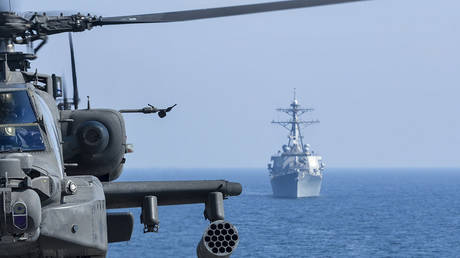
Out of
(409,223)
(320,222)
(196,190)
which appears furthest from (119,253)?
(196,190)

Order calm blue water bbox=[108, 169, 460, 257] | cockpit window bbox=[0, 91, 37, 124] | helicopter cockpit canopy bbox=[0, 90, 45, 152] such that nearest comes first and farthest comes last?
helicopter cockpit canopy bbox=[0, 90, 45, 152], cockpit window bbox=[0, 91, 37, 124], calm blue water bbox=[108, 169, 460, 257]

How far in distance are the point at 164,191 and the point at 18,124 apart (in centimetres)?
328

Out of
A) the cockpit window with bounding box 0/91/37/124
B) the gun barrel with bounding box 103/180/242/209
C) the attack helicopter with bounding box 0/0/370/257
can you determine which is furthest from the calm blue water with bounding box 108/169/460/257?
the cockpit window with bounding box 0/91/37/124

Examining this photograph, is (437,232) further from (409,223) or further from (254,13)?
(254,13)

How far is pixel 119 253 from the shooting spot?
124 meters

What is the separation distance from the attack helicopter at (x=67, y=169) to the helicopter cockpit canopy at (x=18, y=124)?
0.04 feet

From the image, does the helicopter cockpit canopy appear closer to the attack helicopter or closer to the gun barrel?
the attack helicopter

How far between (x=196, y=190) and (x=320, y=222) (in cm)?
14714

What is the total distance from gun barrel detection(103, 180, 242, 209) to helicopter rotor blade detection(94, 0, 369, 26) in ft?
8.59

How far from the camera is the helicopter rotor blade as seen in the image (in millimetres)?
11478

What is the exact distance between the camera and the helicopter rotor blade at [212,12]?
11.5 m

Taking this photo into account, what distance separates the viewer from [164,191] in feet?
44.4

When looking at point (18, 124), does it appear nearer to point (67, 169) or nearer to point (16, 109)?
point (16, 109)

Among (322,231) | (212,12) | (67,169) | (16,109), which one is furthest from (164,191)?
(322,231)
